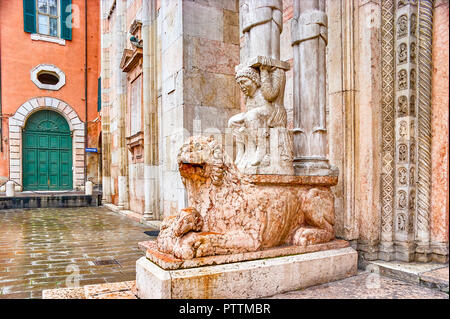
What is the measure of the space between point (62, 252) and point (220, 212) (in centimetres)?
326

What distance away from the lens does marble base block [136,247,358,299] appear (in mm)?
2439

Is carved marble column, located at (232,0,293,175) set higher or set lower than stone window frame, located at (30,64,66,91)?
lower

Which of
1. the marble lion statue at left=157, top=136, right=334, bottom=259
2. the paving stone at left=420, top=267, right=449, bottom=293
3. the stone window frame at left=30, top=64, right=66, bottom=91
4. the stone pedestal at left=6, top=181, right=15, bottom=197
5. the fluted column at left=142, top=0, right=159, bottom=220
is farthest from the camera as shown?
the stone window frame at left=30, top=64, right=66, bottom=91

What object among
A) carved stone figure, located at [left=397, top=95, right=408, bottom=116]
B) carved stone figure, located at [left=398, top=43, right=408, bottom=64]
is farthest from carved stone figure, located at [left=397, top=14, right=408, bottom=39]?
carved stone figure, located at [left=397, top=95, right=408, bottom=116]

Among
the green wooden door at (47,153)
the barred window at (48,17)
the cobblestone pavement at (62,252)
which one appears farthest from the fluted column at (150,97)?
the barred window at (48,17)

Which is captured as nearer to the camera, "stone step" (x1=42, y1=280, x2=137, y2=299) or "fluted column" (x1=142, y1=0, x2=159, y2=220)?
"stone step" (x1=42, y1=280, x2=137, y2=299)

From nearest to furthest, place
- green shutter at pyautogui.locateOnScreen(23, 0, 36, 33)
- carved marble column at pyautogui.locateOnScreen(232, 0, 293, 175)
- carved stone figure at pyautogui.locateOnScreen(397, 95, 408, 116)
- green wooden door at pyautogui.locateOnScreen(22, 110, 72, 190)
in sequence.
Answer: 1. carved marble column at pyautogui.locateOnScreen(232, 0, 293, 175)
2. carved stone figure at pyautogui.locateOnScreen(397, 95, 408, 116)
3. green shutter at pyautogui.locateOnScreen(23, 0, 36, 33)
4. green wooden door at pyautogui.locateOnScreen(22, 110, 72, 190)

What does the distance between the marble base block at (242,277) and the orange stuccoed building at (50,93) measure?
51.5ft

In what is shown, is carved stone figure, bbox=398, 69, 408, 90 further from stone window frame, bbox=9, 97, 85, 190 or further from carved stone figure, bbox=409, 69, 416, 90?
stone window frame, bbox=9, 97, 85, 190

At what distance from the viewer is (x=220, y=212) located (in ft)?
9.32

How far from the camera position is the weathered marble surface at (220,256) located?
8.27ft

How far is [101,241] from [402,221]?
457 centimetres

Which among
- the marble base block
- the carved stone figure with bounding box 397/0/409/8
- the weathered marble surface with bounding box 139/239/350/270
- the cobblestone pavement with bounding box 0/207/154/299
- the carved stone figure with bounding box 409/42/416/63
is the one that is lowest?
the cobblestone pavement with bounding box 0/207/154/299

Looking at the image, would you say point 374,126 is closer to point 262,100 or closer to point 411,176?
point 411,176
